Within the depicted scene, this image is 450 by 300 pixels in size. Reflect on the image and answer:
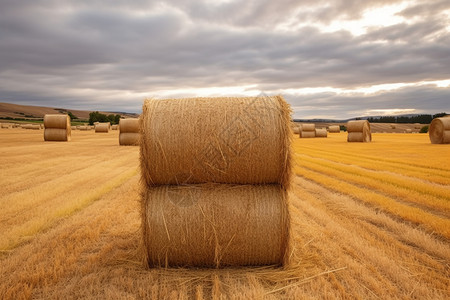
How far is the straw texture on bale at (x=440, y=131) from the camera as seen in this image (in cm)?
2180

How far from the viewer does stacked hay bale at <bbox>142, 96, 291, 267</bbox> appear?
13.7 feet

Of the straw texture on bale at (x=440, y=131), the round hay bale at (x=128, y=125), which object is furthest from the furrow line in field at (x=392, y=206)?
the straw texture on bale at (x=440, y=131)

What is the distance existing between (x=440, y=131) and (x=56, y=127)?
25.1 m

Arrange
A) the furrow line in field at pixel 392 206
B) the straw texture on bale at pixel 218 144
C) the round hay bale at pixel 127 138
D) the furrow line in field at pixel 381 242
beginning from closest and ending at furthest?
the furrow line in field at pixel 381 242, the straw texture on bale at pixel 218 144, the furrow line in field at pixel 392 206, the round hay bale at pixel 127 138

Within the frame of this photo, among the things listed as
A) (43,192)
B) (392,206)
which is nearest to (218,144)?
(392,206)

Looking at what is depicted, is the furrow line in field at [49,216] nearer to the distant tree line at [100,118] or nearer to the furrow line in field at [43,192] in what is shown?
the furrow line in field at [43,192]

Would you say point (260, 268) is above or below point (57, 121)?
below

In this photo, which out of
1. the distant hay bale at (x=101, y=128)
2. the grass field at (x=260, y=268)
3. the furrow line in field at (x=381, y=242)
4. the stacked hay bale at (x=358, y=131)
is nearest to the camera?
the grass field at (x=260, y=268)

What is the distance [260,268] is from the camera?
168 inches

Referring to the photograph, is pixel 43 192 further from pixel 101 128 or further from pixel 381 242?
pixel 101 128

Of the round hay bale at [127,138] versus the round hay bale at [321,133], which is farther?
the round hay bale at [321,133]

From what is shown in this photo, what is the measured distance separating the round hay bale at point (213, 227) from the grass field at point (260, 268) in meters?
0.16

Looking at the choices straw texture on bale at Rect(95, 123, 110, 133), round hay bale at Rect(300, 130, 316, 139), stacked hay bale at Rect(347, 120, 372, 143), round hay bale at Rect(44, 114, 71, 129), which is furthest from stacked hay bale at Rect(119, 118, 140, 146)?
straw texture on bale at Rect(95, 123, 110, 133)

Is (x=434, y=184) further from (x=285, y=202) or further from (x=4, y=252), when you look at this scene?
(x=4, y=252)
